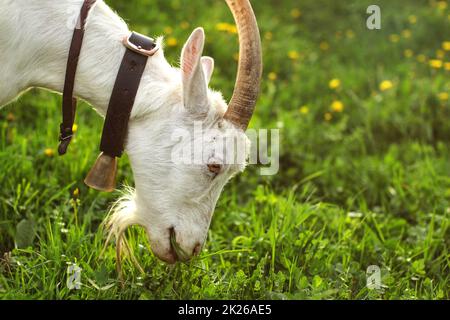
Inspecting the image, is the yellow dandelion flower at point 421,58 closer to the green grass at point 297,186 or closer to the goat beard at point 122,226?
the green grass at point 297,186

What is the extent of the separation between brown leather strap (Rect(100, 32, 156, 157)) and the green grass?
0.64 meters

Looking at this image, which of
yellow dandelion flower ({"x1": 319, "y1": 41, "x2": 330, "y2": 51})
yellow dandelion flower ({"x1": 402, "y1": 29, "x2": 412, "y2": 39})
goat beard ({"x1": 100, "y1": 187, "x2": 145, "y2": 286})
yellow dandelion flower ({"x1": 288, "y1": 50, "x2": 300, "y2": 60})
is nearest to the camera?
goat beard ({"x1": 100, "y1": 187, "x2": 145, "y2": 286})

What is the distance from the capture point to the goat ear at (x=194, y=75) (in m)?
2.92

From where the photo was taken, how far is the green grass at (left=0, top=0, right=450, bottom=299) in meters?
3.54

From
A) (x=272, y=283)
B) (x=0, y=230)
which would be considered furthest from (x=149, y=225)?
(x=0, y=230)

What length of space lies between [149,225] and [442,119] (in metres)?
3.74

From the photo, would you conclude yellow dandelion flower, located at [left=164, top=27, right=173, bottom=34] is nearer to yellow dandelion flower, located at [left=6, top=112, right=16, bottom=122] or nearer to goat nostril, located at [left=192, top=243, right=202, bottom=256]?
yellow dandelion flower, located at [left=6, top=112, right=16, bottom=122]

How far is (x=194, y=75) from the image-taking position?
296 cm

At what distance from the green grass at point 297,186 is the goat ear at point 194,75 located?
86cm

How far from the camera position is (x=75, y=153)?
4547mm

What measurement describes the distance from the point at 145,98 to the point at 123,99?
10cm

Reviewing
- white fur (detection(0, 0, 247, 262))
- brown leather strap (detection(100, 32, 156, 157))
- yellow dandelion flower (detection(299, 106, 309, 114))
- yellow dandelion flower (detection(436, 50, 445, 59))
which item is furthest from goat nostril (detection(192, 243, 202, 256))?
yellow dandelion flower (detection(436, 50, 445, 59))

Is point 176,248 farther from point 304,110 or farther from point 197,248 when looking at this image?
point 304,110
